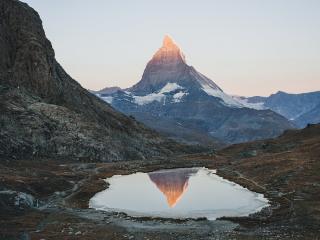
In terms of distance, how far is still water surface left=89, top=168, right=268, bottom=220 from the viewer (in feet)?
246

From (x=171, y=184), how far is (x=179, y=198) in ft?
85.6

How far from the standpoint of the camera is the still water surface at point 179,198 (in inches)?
2955

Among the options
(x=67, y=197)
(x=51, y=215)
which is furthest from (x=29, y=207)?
(x=67, y=197)

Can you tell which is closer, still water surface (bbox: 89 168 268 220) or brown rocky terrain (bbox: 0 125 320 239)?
brown rocky terrain (bbox: 0 125 320 239)

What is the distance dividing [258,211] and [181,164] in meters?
108

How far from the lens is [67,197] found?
9144cm

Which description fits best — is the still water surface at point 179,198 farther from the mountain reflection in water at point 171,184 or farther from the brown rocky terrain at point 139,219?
the brown rocky terrain at point 139,219

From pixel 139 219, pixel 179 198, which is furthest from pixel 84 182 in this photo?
pixel 139 219

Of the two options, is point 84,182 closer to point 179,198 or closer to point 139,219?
point 179,198

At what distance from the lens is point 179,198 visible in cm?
9112

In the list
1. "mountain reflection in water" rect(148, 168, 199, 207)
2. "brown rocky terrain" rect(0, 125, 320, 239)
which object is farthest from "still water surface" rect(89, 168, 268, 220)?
"brown rocky terrain" rect(0, 125, 320, 239)

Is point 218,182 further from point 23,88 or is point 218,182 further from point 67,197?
point 23,88

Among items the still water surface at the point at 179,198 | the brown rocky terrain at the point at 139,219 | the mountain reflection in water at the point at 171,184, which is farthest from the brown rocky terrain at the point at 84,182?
the mountain reflection in water at the point at 171,184

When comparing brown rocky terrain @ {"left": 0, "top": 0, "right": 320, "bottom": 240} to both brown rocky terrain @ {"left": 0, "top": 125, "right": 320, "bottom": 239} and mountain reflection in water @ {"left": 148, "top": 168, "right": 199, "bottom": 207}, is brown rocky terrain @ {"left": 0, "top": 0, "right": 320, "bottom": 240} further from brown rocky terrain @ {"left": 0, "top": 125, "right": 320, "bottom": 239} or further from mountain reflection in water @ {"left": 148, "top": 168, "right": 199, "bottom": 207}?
mountain reflection in water @ {"left": 148, "top": 168, "right": 199, "bottom": 207}
